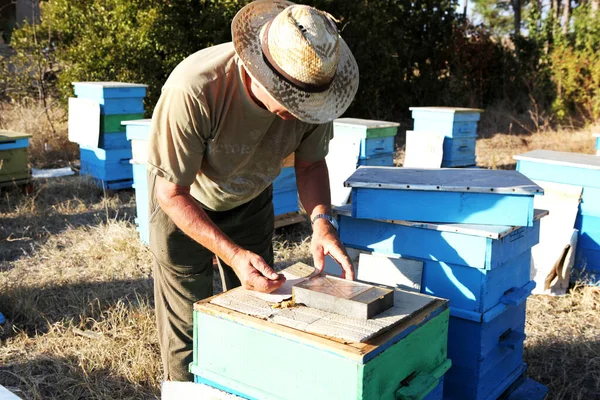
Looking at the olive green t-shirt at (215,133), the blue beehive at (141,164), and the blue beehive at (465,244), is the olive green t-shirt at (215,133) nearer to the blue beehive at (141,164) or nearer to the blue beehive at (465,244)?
the blue beehive at (465,244)

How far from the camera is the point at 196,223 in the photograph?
5.69 feet

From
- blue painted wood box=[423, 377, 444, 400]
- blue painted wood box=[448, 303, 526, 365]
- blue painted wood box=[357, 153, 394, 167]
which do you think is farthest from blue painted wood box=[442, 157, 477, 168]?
blue painted wood box=[423, 377, 444, 400]

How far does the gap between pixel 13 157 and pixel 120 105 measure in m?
1.09

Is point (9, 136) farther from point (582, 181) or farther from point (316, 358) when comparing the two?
point (316, 358)

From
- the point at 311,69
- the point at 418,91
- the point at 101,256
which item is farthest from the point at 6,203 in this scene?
the point at 418,91

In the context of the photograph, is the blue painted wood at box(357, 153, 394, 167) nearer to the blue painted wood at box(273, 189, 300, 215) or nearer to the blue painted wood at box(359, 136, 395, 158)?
the blue painted wood at box(359, 136, 395, 158)

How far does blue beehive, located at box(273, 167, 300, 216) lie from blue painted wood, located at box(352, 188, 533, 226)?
2.18m

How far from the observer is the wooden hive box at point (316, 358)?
1329 millimetres

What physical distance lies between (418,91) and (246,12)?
9.85 m

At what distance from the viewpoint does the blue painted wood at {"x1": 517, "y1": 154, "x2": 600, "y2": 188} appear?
3492mm

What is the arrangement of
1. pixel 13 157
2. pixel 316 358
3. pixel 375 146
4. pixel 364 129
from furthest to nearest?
pixel 13 157
pixel 375 146
pixel 364 129
pixel 316 358

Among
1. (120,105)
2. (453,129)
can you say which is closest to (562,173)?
(453,129)

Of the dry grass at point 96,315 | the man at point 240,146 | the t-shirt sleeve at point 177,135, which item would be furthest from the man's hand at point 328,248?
the dry grass at point 96,315

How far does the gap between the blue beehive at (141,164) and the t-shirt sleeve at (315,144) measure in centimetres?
211
